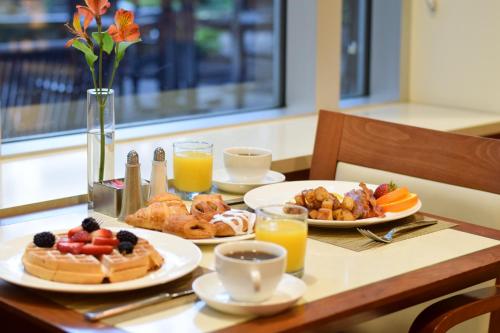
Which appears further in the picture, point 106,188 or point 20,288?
point 106,188

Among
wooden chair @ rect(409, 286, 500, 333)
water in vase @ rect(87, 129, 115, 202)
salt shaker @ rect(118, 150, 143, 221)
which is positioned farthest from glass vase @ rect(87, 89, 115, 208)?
wooden chair @ rect(409, 286, 500, 333)

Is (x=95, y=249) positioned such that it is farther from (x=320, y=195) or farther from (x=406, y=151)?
(x=406, y=151)

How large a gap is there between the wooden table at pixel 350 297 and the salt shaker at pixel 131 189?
0.18 metres

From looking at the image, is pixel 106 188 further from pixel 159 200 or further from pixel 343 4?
pixel 343 4

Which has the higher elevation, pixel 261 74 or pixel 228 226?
pixel 261 74

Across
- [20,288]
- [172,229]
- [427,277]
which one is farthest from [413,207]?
[20,288]

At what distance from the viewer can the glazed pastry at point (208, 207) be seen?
5.43ft

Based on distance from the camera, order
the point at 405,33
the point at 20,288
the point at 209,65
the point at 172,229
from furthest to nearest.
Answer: the point at 405,33 → the point at 209,65 → the point at 172,229 → the point at 20,288

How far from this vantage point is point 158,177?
6.00ft

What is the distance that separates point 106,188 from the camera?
178cm

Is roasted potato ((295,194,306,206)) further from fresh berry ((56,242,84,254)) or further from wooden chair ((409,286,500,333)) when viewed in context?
fresh berry ((56,242,84,254))

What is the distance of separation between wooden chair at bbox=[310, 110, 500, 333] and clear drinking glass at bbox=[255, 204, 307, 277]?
34 centimetres

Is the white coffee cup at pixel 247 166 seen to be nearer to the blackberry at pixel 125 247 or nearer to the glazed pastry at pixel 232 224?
the glazed pastry at pixel 232 224

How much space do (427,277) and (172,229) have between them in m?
0.43
